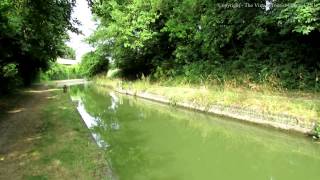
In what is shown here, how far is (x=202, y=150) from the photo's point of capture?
10.6 metres

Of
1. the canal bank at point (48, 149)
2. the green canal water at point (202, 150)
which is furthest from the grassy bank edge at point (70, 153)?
the green canal water at point (202, 150)

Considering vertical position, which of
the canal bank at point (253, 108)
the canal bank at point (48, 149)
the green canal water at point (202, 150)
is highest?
the canal bank at point (253, 108)

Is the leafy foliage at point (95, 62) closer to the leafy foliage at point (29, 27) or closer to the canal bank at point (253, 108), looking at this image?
the leafy foliage at point (29, 27)

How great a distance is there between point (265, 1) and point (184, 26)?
7.60 metres

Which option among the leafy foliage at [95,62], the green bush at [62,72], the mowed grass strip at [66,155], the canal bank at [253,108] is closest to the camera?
the mowed grass strip at [66,155]

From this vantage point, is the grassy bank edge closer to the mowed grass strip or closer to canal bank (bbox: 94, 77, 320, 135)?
the mowed grass strip

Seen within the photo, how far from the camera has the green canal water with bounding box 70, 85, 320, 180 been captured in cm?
827

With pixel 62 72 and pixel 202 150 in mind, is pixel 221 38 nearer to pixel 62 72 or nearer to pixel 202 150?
pixel 202 150

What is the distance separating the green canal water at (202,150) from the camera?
27.1 ft

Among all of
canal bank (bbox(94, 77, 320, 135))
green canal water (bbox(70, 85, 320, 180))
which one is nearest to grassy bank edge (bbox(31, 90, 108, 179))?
green canal water (bbox(70, 85, 320, 180))

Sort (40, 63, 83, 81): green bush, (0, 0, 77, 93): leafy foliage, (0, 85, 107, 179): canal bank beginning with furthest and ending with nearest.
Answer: (40, 63, 83, 81): green bush
(0, 0, 77, 93): leafy foliage
(0, 85, 107, 179): canal bank

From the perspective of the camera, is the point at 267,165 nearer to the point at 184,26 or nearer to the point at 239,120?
the point at 239,120

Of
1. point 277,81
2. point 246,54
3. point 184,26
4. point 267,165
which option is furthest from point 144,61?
point 267,165

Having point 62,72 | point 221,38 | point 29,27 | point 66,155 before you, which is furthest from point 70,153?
point 62,72
